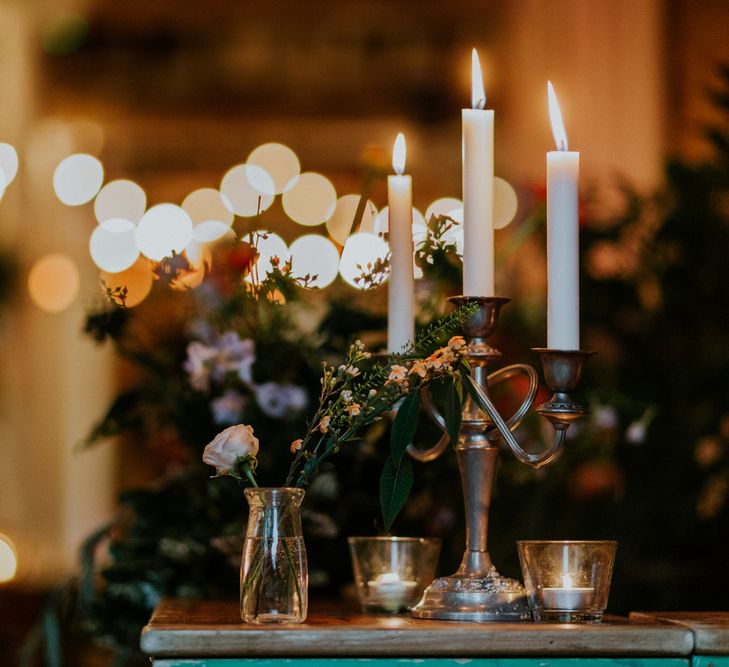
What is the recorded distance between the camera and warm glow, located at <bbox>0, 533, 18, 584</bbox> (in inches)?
184

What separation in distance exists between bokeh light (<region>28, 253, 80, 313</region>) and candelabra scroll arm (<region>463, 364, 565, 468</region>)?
18.2 ft

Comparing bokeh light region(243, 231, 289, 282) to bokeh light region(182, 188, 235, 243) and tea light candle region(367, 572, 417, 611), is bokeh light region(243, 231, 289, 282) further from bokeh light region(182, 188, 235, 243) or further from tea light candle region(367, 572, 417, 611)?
bokeh light region(182, 188, 235, 243)

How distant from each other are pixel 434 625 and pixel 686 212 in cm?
166

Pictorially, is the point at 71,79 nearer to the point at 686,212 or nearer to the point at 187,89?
the point at 187,89

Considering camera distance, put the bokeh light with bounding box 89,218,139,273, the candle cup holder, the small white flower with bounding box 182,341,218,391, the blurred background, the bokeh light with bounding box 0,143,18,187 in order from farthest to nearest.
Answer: the blurred background
the bokeh light with bounding box 0,143,18,187
the bokeh light with bounding box 89,218,139,273
the small white flower with bounding box 182,341,218,391
the candle cup holder

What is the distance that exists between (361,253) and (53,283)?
5.45 metres

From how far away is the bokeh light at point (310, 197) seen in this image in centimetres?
719

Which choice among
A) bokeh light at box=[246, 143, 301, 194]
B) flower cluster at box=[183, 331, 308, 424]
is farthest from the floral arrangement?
bokeh light at box=[246, 143, 301, 194]

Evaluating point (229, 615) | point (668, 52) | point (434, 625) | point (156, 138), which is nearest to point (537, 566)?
point (434, 625)

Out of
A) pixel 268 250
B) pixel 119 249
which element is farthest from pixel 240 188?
pixel 268 250

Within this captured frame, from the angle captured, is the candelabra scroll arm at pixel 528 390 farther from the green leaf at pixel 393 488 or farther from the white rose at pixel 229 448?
the white rose at pixel 229 448

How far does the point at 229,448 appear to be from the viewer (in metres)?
1.01

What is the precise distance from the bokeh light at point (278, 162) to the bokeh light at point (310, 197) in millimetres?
57

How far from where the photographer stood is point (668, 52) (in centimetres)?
386
